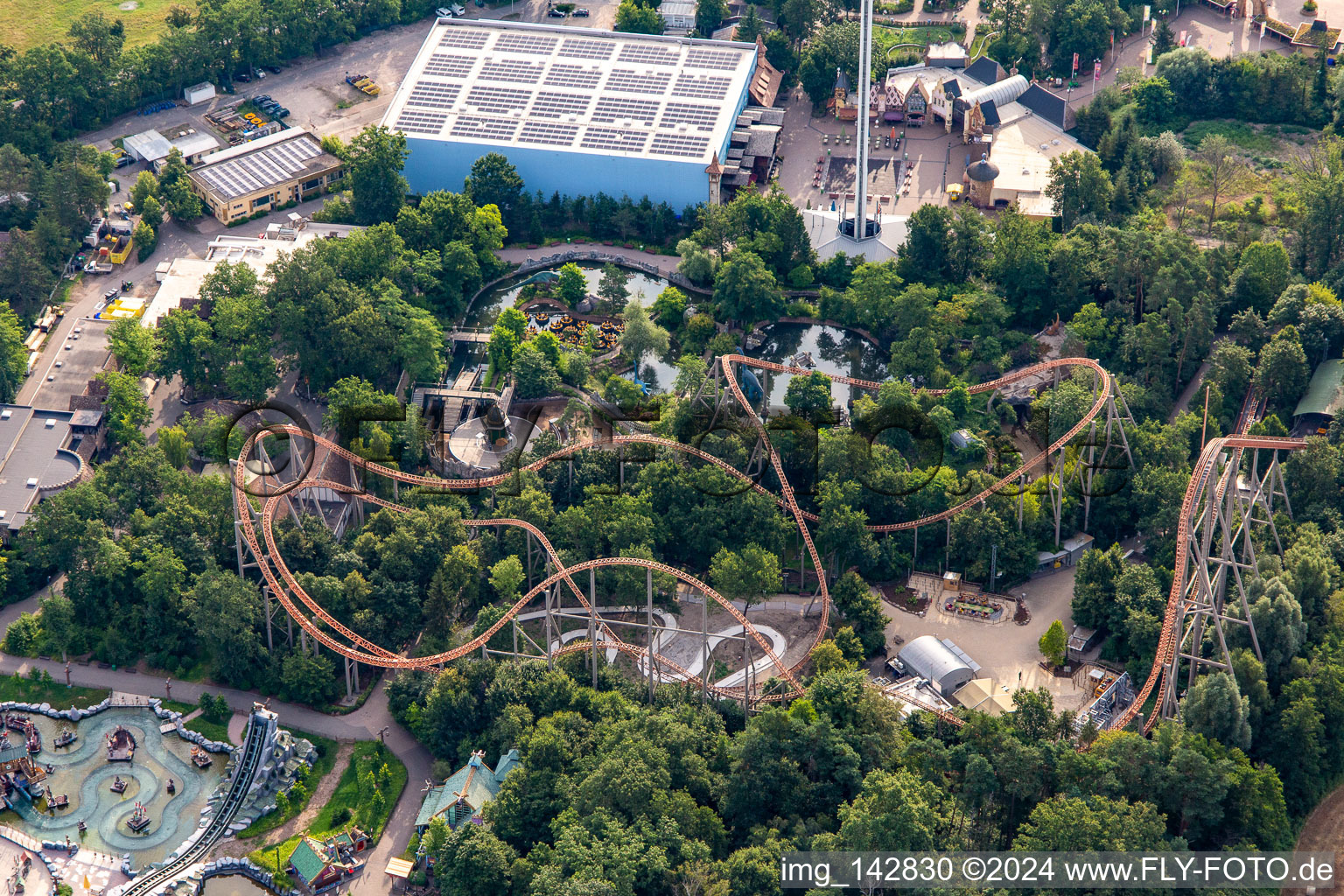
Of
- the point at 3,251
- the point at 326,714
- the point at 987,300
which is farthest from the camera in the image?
the point at 3,251

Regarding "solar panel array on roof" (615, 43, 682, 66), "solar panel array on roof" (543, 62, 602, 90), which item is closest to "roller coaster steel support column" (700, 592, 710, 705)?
"solar panel array on roof" (543, 62, 602, 90)

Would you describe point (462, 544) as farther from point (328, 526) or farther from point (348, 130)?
point (348, 130)

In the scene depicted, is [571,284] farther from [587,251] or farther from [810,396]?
[810,396]

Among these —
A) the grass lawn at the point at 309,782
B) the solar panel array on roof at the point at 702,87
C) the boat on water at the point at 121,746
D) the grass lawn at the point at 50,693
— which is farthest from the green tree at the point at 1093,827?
the solar panel array on roof at the point at 702,87

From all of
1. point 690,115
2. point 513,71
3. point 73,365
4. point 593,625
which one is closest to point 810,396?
point 593,625

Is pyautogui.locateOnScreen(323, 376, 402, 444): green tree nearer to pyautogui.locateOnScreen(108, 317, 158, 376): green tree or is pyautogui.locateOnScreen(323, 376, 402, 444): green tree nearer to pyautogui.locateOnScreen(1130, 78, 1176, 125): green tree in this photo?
pyautogui.locateOnScreen(108, 317, 158, 376): green tree

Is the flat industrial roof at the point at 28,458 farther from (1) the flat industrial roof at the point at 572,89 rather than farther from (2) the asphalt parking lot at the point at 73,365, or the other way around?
(1) the flat industrial roof at the point at 572,89

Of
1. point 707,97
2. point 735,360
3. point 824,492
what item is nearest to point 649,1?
point 707,97
